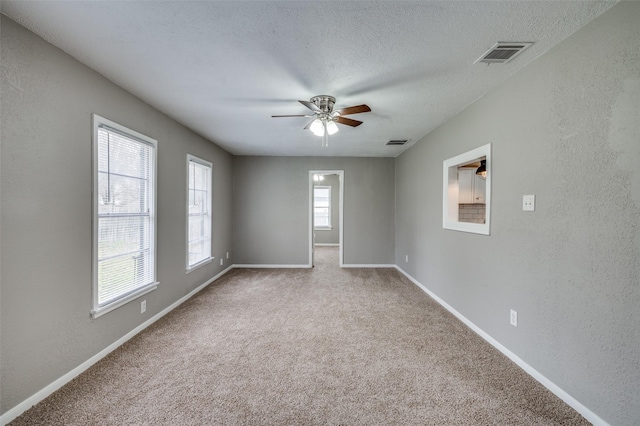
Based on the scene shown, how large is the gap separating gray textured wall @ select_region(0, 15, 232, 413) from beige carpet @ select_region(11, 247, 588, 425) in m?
0.29

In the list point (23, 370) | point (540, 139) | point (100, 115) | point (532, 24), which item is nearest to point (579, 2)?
point (532, 24)

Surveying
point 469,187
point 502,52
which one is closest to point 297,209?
point 469,187

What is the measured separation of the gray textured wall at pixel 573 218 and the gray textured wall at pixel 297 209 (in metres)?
3.29

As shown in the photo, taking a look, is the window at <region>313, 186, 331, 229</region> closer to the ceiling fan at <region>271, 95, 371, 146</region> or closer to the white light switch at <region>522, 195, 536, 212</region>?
the ceiling fan at <region>271, 95, 371, 146</region>

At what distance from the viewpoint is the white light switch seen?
2215 mm

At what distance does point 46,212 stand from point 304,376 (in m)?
2.20

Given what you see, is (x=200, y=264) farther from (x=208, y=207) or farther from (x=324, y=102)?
(x=324, y=102)

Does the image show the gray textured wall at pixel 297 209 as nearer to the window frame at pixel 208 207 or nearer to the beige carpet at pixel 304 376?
the window frame at pixel 208 207

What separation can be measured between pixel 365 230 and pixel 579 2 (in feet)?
16.3

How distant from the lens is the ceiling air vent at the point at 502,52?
1968mm

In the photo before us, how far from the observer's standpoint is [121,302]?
264cm

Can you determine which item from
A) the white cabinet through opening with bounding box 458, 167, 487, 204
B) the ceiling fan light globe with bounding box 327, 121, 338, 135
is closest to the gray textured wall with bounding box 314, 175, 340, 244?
the white cabinet through opening with bounding box 458, 167, 487, 204

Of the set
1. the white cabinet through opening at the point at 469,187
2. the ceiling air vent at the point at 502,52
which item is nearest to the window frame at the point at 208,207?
the ceiling air vent at the point at 502,52

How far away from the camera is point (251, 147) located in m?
5.30
